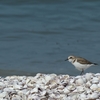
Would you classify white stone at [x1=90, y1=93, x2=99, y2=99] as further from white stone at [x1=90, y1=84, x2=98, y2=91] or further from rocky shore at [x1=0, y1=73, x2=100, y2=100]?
white stone at [x1=90, y1=84, x2=98, y2=91]

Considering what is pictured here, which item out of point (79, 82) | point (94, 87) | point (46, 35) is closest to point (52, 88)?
point (79, 82)

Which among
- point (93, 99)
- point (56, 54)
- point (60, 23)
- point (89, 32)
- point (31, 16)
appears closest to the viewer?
point (93, 99)

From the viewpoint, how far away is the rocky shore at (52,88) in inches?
206

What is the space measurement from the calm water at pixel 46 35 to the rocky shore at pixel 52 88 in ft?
8.67

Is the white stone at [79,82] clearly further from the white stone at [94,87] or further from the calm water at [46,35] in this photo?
the calm water at [46,35]

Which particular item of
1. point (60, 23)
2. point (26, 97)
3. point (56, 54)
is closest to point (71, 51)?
point (56, 54)

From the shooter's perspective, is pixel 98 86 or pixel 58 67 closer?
pixel 98 86

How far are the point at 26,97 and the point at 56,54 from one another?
4.19 meters

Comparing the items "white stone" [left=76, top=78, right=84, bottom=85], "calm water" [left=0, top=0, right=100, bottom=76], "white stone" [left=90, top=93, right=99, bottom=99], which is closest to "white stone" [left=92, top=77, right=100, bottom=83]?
"white stone" [left=76, top=78, right=84, bottom=85]

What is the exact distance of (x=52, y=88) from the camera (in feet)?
17.9

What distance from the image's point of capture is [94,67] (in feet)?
28.7

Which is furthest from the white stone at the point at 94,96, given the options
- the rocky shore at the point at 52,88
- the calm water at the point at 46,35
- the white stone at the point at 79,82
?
the calm water at the point at 46,35

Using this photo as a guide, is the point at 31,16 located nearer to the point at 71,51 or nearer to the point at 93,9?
the point at 93,9

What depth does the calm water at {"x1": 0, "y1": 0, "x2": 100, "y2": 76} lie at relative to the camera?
8.86 metres
